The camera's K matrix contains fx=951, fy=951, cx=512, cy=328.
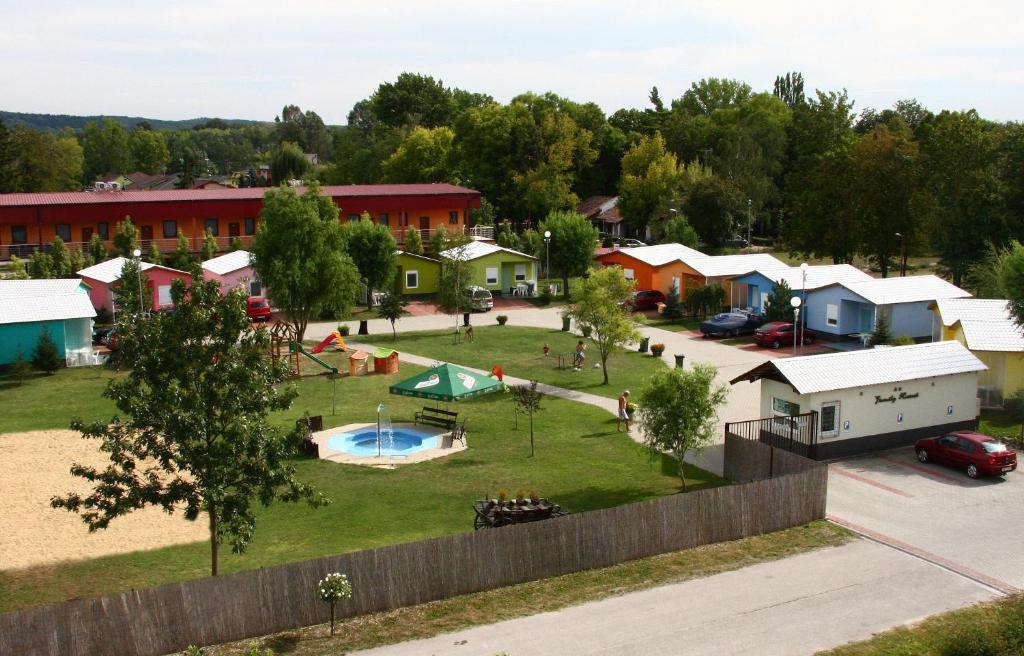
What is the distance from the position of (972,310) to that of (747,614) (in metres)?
22.0

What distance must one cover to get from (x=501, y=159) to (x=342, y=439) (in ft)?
166

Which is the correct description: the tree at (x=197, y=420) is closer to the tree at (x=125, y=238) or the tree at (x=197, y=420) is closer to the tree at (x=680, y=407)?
the tree at (x=680, y=407)

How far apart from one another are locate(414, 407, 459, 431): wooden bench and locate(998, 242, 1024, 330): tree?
18.4m

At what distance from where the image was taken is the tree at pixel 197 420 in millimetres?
16188

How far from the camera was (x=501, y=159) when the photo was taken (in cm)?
7619

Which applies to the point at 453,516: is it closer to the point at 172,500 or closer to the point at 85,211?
the point at 172,500

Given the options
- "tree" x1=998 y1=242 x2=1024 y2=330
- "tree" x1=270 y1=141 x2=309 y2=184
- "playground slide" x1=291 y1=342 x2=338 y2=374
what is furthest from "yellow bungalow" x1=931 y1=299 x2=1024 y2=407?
"tree" x1=270 y1=141 x2=309 y2=184

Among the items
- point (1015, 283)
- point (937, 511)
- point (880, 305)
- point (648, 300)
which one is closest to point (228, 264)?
point (648, 300)

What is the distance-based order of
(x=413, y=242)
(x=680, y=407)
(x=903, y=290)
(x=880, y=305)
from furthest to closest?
(x=413, y=242)
(x=903, y=290)
(x=880, y=305)
(x=680, y=407)

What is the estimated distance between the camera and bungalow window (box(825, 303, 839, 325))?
43281mm

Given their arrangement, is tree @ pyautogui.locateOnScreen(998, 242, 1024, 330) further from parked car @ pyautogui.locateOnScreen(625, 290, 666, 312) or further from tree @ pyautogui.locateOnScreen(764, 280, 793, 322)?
parked car @ pyautogui.locateOnScreen(625, 290, 666, 312)

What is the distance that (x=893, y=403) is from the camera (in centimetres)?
2717

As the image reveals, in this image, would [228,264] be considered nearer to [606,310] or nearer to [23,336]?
[23,336]

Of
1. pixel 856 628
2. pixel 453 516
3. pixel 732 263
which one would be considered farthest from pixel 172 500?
pixel 732 263
